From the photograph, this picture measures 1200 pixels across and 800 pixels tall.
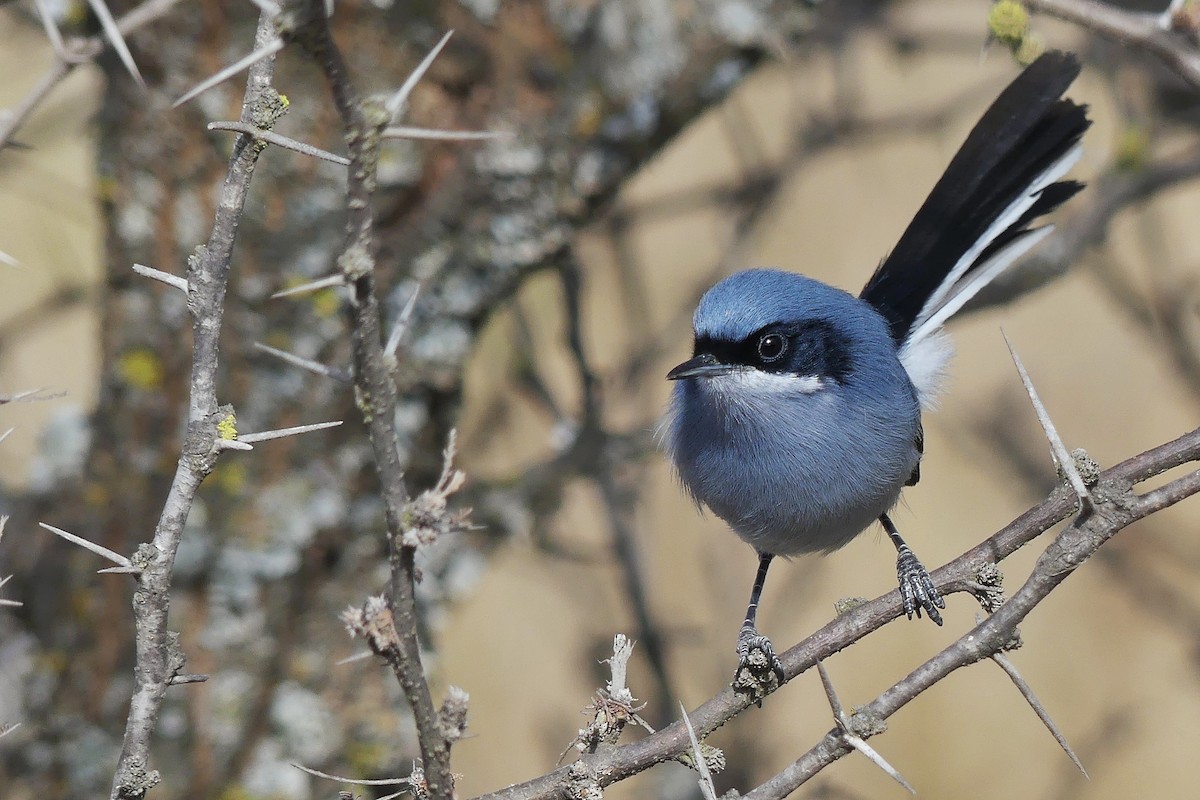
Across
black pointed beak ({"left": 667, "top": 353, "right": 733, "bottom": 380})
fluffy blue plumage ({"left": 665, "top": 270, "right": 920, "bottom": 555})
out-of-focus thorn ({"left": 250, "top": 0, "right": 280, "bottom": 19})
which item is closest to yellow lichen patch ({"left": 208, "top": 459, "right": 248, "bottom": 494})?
fluffy blue plumage ({"left": 665, "top": 270, "right": 920, "bottom": 555})

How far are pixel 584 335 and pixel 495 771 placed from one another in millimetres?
1922

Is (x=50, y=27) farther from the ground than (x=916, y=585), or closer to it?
farther from the ground

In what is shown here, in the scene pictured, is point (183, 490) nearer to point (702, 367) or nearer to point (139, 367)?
point (702, 367)

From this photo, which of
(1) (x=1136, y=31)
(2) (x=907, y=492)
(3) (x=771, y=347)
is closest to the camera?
(1) (x=1136, y=31)

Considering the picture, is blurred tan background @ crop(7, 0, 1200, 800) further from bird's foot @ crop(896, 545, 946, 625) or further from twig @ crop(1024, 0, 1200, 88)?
twig @ crop(1024, 0, 1200, 88)

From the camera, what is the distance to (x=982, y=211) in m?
3.32

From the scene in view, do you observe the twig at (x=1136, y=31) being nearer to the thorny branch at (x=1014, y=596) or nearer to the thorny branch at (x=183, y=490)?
the thorny branch at (x=1014, y=596)

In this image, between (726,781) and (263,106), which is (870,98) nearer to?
(726,781)

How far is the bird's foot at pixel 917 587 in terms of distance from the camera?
8.60ft

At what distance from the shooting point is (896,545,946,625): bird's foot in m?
2.62

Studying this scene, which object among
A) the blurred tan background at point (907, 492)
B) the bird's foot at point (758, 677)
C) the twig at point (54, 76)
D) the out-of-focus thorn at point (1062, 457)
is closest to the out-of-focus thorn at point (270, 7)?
the twig at point (54, 76)

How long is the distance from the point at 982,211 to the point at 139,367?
9.12 ft

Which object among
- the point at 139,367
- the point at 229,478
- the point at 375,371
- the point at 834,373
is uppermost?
the point at 139,367

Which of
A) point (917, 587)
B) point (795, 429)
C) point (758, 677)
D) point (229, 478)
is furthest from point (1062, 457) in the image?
point (229, 478)
